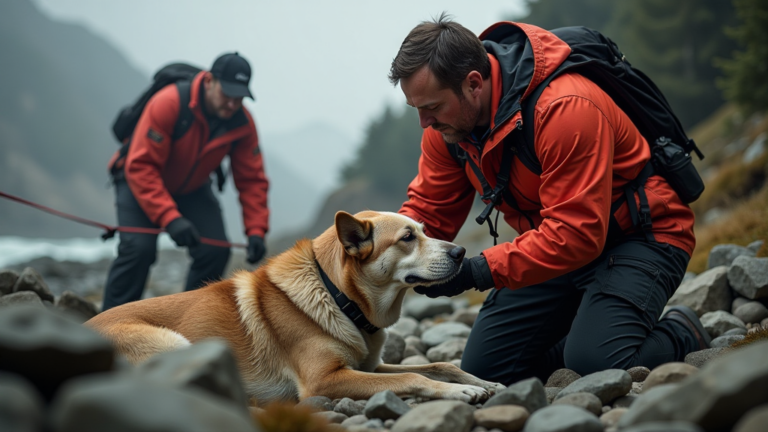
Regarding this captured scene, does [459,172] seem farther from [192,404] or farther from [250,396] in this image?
[192,404]

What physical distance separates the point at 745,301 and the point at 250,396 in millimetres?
4066

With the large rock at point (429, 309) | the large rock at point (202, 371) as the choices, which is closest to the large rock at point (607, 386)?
the large rock at point (202, 371)

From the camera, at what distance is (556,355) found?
464 centimetres

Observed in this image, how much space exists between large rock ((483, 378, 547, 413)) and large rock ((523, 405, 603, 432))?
0.93ft

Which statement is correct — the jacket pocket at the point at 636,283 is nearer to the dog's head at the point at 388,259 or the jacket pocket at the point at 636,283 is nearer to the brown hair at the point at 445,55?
the dog's head at the point at 388,259

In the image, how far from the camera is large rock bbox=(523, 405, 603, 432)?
2211 millimetres

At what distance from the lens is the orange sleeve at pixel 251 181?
7.14 meters

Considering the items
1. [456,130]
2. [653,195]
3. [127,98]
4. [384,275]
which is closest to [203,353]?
[384,275]

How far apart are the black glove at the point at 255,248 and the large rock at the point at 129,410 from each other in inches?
210

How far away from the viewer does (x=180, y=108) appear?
21.6 ft

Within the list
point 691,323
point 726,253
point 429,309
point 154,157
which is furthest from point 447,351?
point 154,157

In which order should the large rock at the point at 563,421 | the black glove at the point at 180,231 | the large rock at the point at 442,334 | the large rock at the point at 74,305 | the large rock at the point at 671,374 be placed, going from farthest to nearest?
the black glove at the point at 180,231, the large rock at the point at 442,334, the large rock at the point at 74,305, the large rock at the point at 671,374, the large rock at the point at 563,421

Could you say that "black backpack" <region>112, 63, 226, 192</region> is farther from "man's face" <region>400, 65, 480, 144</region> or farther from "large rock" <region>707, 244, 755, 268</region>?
"large rock" <region>707, 244, 755, 268</region>

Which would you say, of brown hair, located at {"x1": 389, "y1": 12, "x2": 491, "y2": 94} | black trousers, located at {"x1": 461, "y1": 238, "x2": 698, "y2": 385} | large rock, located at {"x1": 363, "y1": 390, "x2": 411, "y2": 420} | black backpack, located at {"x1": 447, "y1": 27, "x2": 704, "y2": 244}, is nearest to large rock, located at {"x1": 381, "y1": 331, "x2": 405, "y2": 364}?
black trousers, located at {"x1": 461, "y1": 238, "x2": 698, "y2": 385}
